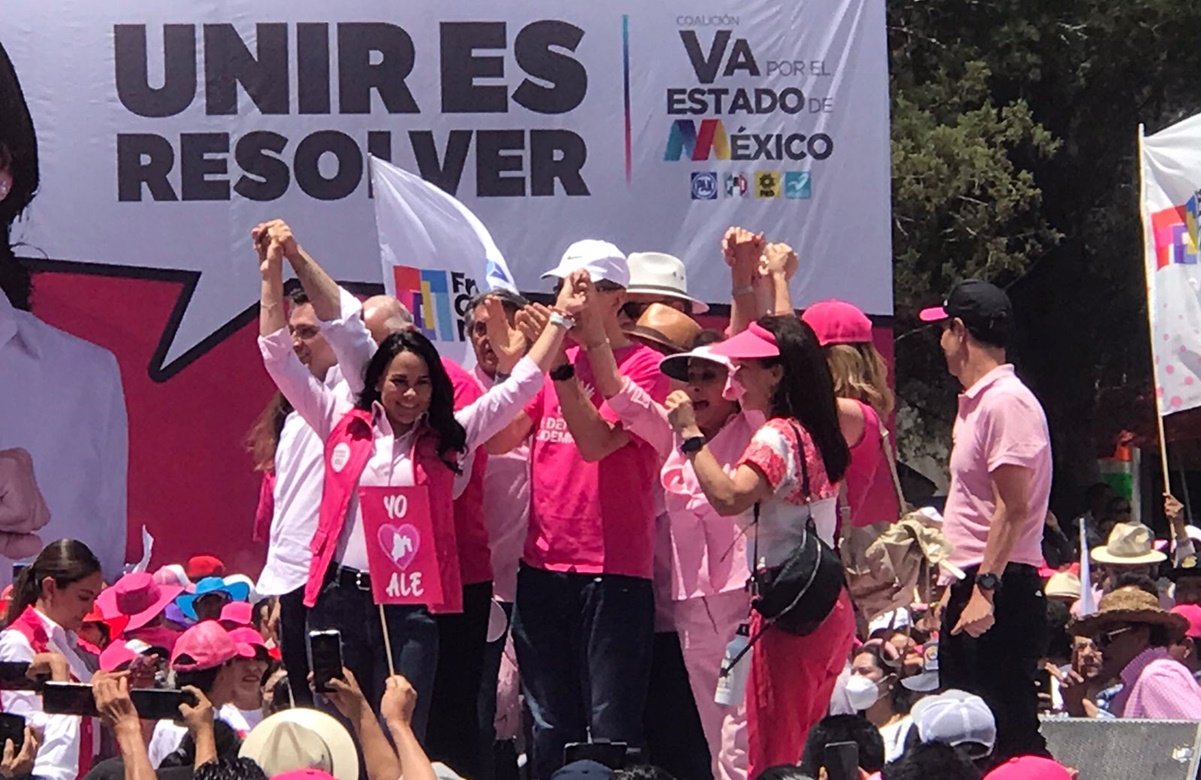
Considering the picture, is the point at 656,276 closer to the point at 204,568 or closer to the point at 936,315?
the point at 936,315

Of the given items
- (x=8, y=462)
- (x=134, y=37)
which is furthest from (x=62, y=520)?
(x=134, y=37)

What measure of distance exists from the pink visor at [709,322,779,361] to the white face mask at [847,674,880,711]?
1656 millimetres

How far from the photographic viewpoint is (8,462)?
8.95 m

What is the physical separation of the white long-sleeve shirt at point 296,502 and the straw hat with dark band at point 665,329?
2.87ft

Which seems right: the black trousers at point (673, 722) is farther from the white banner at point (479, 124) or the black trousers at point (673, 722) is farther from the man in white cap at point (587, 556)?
the white banner at point (479, 124)

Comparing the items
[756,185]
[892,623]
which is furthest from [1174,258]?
[892,623]

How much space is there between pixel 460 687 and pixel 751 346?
137 cm

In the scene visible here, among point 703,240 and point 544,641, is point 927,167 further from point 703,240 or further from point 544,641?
point 544,641

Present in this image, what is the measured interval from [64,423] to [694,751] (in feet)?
13.2

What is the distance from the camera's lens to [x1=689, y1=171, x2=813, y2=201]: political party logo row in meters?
9.25

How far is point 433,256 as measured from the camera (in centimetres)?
787

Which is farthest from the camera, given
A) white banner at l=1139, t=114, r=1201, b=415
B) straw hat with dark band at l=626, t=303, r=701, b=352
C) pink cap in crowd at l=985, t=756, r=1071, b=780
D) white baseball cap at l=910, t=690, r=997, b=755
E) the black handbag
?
white banner at l=1139, t=114, r=1201, b=415

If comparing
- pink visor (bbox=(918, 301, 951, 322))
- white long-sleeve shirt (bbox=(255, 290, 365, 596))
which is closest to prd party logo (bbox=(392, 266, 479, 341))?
white long-sleeve shirt (bbox=(255, 290, 365, 596))

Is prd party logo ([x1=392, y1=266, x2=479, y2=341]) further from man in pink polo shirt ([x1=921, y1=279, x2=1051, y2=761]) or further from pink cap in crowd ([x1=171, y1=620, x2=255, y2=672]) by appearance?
man in pink polo shirt ([x1=921, y1=279, x2=1051, y2=761])
